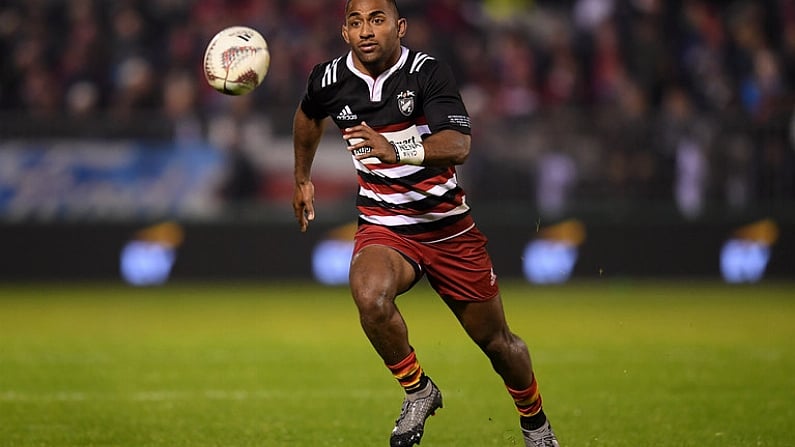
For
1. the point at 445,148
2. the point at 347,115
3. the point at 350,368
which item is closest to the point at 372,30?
the point at 347,115

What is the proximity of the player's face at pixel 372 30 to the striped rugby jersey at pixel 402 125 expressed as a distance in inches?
5.4

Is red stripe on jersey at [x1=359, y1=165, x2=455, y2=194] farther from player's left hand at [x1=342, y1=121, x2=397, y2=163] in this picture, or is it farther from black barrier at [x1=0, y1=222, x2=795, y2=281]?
black barrier at [x1=0, y1=222, x2=795, y2=281]

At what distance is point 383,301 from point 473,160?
10.2m

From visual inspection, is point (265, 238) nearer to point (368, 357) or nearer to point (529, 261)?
point (529, 261)

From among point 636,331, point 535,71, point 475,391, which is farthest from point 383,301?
point 535,71

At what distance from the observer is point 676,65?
1806cm

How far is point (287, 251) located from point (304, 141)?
985cm

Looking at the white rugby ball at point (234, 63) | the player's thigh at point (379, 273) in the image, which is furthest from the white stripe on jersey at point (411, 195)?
the white rugby ball at point (234, 63)

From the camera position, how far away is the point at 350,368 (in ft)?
32.9

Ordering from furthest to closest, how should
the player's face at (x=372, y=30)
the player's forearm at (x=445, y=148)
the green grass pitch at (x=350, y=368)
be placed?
the green grass pitch at (x=350, y=368)
the player's face at (x=372, y=30)
the player's forearm at (x=445, y=148)

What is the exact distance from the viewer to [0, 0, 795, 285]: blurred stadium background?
1594 centimetres

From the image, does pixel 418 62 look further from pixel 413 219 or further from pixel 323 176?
pixel 323 176

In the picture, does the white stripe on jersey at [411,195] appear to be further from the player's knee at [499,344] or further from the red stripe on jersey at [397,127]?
the player's knee at [499,344]

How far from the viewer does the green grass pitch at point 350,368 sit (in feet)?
24.1
